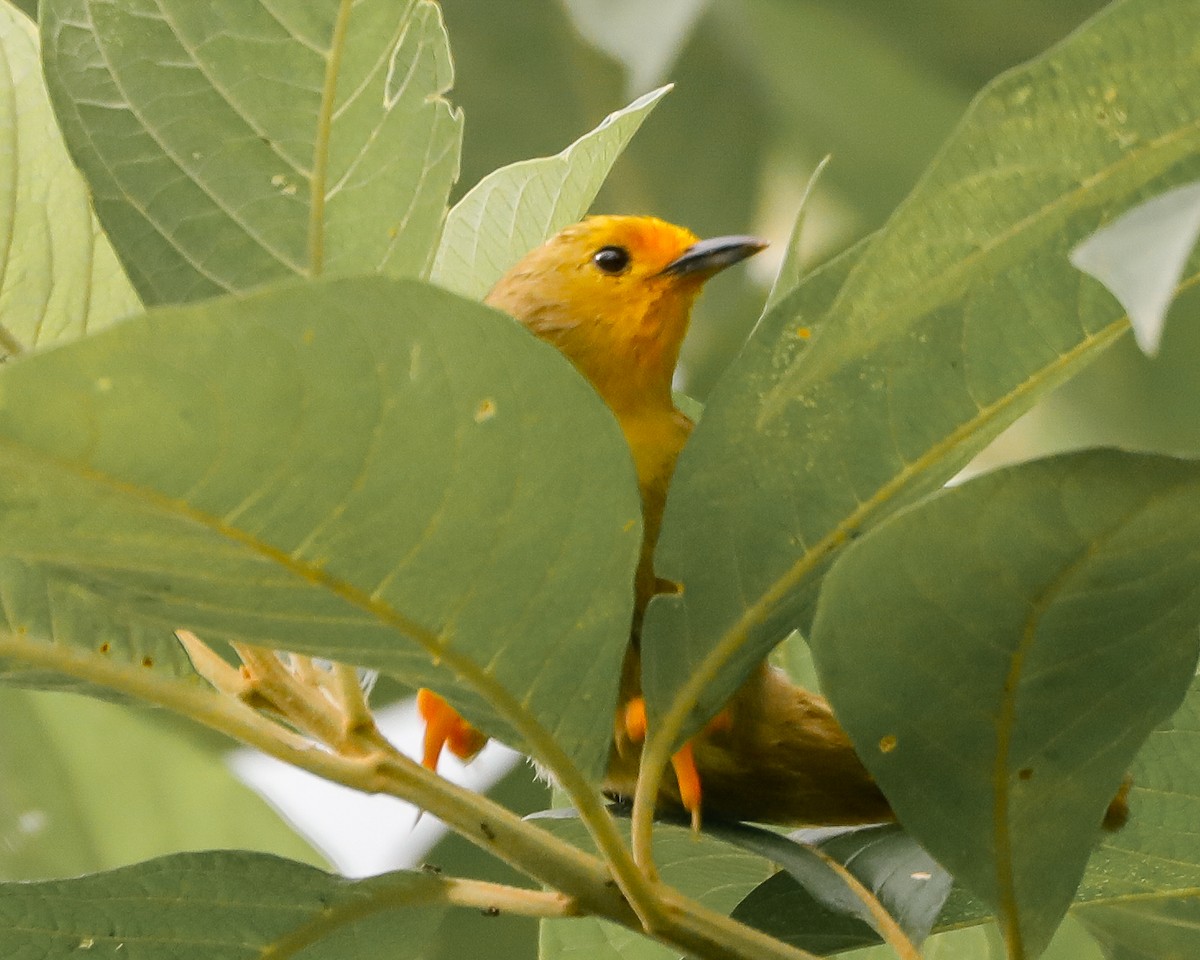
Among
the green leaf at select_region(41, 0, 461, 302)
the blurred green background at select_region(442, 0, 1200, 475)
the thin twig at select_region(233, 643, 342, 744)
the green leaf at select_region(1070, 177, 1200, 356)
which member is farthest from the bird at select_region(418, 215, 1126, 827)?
the blurred green background at select_region(442, 0, 1200, 475)

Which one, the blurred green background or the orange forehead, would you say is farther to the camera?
the blurred green background

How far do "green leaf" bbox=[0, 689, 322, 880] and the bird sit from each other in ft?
1.59

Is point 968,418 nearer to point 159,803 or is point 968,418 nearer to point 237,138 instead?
point 237,138

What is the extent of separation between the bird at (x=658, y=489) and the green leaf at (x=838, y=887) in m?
0.07

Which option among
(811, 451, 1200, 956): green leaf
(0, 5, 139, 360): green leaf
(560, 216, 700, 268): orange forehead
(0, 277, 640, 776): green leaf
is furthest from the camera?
(560, 216, 700, 268): orange forehead

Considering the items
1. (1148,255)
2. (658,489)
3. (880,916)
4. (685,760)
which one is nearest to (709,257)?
(658,489)

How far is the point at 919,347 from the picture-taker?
81 cm

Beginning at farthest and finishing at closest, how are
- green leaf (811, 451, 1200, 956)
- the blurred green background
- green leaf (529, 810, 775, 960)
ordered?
the blurred green background
green leaf (529, 810, 775, 960)
green leaf (811, 451, 1200, 956)

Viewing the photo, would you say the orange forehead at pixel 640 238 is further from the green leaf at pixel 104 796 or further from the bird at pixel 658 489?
the green leaf at pixel 104 796

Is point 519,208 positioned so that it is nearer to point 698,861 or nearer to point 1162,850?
point 698,861

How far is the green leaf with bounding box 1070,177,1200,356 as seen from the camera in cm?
52

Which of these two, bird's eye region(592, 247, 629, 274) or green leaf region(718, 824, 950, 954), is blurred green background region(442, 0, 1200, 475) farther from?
green leaf region(718, 824, 950, 954)

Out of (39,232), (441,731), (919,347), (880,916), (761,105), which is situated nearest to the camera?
(919,347)

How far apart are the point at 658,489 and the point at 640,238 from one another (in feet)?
1.84
